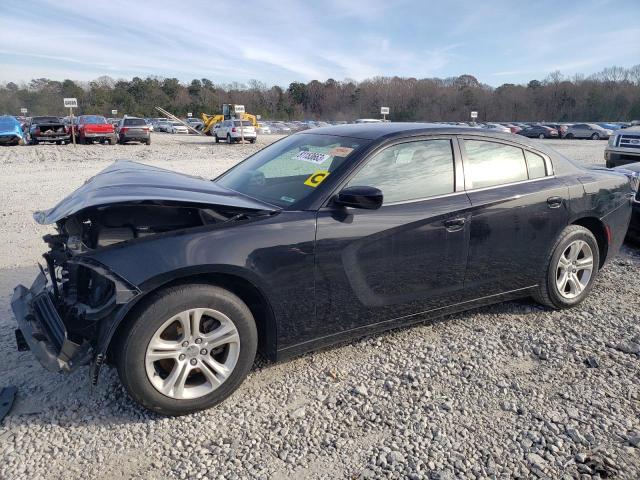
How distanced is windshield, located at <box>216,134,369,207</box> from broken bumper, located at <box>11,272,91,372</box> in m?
1.43

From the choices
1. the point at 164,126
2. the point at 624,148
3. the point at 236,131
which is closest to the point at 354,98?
the point at 164,126

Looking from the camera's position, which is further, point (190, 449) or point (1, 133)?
point (1, 133)

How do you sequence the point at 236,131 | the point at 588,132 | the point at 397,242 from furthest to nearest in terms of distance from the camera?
the point at 588,132 < the point at 236,131 < the point at 397,242

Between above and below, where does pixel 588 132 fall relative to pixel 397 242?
above

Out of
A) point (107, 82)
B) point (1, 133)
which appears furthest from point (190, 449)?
point (107, 82)

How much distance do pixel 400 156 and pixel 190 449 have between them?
2287 millimetres

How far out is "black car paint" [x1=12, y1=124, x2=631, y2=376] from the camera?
2.62 meters

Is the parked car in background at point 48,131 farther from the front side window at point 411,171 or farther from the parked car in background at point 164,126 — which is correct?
the parked car in background at point 164,126

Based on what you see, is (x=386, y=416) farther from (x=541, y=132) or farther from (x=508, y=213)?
(x=541, y=132)

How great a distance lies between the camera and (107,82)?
336 feet

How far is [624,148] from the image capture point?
1046 cm

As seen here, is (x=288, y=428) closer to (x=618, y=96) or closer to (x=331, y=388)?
(x=331, y=388)

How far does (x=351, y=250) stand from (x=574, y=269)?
233 centimetres

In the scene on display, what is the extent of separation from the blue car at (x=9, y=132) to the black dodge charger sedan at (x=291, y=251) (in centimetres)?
2575
